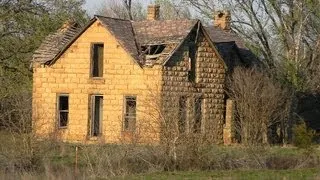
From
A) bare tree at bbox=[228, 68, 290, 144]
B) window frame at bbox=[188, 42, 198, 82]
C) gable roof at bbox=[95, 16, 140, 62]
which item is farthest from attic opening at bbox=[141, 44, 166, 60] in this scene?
bare tree at bbox=[228, 68, 290, 144]

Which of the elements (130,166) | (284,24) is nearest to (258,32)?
(284,24)

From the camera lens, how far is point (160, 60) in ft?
133

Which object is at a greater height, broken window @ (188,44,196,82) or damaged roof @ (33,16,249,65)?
damaged roof @ (33,16,249,65)

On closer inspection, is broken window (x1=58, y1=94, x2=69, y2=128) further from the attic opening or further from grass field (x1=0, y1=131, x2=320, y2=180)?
grass field (x1=0, y1=131, x2=320, y2=180)

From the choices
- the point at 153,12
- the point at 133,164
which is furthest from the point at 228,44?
the point at 133,164

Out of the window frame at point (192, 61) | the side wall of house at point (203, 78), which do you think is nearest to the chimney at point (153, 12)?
the window frame at point (192, 61)

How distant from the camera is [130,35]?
42.8 m

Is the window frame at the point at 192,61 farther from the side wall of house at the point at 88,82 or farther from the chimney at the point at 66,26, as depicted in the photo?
the chimney at the point at 66,26

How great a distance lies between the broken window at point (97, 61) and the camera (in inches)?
1657

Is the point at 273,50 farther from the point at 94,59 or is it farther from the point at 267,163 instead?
the point at 267,163

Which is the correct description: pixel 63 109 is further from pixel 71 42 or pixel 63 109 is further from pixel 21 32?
pixel 21 32

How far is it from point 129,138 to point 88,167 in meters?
3.24

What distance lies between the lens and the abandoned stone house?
41062mm

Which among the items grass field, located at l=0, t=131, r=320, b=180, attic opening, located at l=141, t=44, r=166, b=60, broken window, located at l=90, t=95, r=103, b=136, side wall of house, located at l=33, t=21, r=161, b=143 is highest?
attic opening, located at l=141, t=44, r=166, b=60
